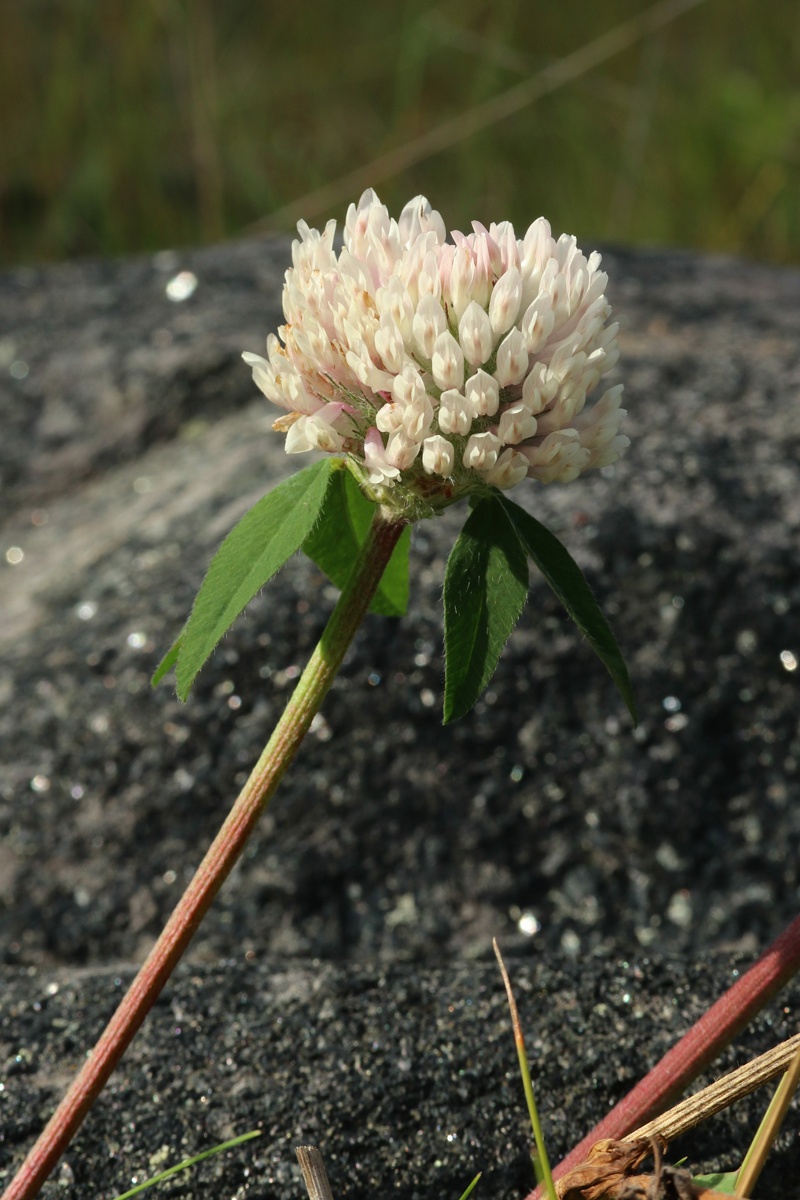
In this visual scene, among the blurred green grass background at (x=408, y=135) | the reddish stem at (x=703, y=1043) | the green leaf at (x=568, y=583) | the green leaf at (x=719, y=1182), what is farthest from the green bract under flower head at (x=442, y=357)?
the blurred green grass background at (x=408, y=135)

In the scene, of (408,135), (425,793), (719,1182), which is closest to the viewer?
(719,1182)

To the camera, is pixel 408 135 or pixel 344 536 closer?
pixel 344 536

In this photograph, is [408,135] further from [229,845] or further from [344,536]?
[229,845]

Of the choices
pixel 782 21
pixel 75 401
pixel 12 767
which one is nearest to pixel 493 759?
pixel 12 767

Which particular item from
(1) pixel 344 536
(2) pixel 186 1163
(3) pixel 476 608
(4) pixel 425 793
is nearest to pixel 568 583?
(3) pixel 476 608

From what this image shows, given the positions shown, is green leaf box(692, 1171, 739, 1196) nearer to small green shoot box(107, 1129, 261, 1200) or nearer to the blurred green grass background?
small green shoot box(107, 1129, 261, 1200)

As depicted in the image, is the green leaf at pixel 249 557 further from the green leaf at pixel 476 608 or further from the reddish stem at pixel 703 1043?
the reddish stem at pixel 703 1043

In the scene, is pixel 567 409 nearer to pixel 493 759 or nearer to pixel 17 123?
pixel 493 759
